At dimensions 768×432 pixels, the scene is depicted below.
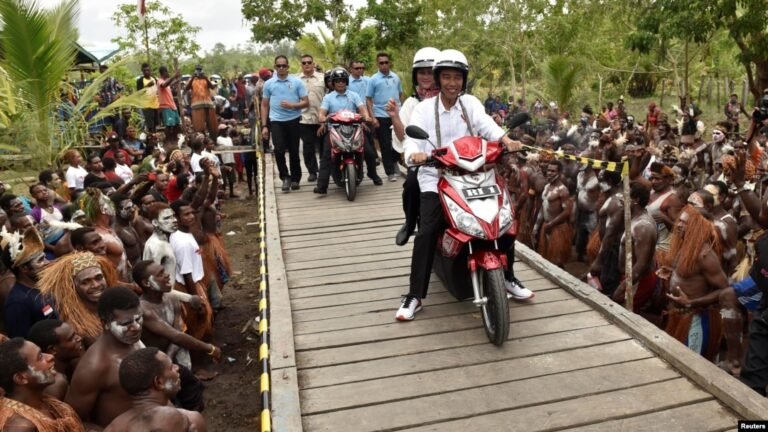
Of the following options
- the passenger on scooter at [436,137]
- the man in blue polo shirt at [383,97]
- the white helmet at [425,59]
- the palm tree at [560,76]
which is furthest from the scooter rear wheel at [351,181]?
the palm tree at [560,76]

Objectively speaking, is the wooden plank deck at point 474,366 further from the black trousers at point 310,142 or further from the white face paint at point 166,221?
the black trousers at point 310,142

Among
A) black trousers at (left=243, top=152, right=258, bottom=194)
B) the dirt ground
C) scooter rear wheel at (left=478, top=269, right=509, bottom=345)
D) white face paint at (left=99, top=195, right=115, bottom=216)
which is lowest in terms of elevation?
the dirt ground

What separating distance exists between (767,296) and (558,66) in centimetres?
1449

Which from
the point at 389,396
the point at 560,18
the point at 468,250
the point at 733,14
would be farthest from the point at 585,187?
the point at 560,18

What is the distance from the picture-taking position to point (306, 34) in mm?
20375

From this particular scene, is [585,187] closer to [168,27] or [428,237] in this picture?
[428,237]

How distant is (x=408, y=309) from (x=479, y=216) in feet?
3.28

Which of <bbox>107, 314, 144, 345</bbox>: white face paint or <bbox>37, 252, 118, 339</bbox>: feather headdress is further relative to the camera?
<bbox>37, 252, 118, 339</bbox>: feather headdress

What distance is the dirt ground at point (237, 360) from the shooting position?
517 cm

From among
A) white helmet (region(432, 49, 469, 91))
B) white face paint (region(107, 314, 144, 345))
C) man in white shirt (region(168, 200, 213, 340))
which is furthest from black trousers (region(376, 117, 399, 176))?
white face paint (region(107, 314, 144, 345))

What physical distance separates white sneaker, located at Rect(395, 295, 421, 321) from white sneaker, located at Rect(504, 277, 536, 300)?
2.46ft

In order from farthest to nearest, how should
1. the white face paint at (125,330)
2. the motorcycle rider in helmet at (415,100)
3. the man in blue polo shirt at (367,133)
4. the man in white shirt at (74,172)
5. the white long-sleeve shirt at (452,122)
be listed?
1. the man in blue polo shirt at (367,133)
2. the man in white shirt at (74,172)
3. the motorcycle rider in helmet at (415,100)
4. the white long-sleeve shirt at (452,122)
5. the white face paint at (125,330)

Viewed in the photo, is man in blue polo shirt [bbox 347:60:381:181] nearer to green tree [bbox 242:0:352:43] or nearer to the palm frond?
the palm frond

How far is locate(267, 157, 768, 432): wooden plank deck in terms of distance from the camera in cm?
327
